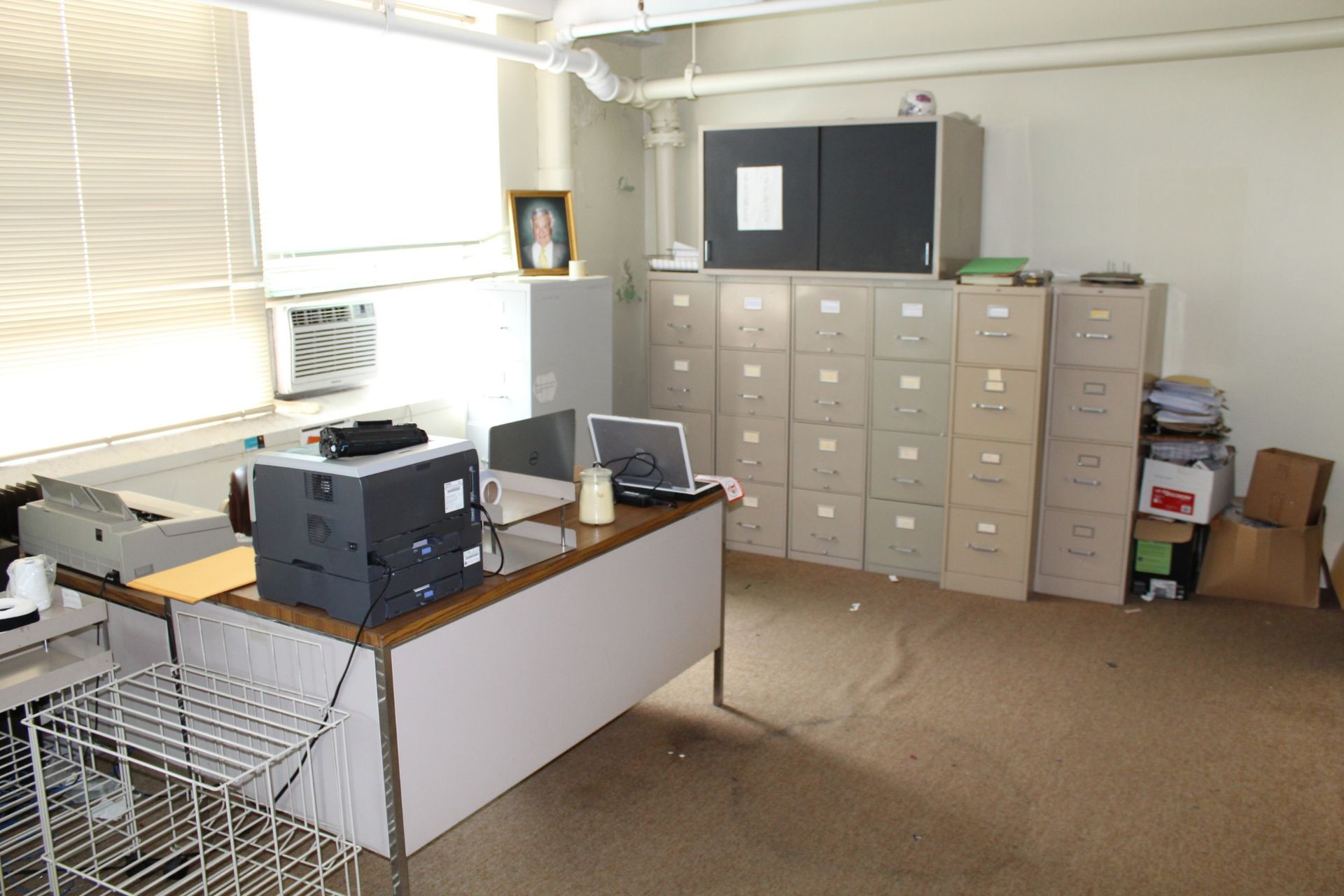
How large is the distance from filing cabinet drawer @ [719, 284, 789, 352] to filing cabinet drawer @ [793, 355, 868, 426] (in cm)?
16

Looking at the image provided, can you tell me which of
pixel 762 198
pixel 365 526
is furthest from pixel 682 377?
pixel 365 526

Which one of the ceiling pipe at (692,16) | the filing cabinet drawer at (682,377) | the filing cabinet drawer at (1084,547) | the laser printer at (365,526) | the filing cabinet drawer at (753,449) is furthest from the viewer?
the filing cabinet drawer at (682,377)

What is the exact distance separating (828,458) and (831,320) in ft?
2.14

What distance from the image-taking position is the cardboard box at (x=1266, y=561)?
452 cm

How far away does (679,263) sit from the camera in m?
5.36

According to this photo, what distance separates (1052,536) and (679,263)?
2183mm

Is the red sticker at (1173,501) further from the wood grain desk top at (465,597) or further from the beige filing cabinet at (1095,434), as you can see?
the wood grain desk top at (465,597)

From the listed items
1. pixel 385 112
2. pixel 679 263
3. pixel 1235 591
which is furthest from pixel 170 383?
pixel 1235 591

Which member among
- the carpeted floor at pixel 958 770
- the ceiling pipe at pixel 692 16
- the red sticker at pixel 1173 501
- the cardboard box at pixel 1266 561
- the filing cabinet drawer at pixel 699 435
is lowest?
the carpeted floor at pixel 958 770

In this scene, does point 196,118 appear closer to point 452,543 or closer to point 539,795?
point 452,543

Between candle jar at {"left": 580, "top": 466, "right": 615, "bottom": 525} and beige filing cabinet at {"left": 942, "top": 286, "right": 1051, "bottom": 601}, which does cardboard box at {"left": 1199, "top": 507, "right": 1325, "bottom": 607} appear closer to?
beige filing cabinet at {"left": 942, "top": 286, "right": 1051, "bottom": 601}

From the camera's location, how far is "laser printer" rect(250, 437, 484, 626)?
7.53 ft

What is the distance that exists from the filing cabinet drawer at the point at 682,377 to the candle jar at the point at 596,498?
2305mm

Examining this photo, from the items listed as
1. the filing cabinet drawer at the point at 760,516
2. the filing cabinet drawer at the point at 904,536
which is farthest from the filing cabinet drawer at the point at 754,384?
the filing cabinet drawer at the point at 904,536
